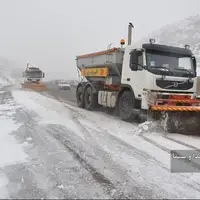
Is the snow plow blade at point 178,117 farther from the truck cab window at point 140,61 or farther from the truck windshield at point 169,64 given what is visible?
the truck cab window at point 140,61

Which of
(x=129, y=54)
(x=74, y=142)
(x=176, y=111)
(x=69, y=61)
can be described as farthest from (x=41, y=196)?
(x=69, y=61)

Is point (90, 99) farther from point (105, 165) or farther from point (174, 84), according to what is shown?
point (105, 165)

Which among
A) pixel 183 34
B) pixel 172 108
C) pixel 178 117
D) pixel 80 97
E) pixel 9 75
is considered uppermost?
pixel 183 34

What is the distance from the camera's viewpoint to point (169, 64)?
9125 mm

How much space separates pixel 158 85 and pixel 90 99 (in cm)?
540

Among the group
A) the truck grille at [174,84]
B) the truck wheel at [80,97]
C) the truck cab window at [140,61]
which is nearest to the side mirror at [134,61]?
the truck cab window at [140,61]

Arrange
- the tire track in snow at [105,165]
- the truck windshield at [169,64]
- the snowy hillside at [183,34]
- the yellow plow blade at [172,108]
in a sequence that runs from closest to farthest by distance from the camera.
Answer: the tire track in snow at [105,165]
the yellow plow blade at [172,108]
the truck windshield at [169,64]
the snowy hillside at [183,34]

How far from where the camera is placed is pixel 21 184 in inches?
169

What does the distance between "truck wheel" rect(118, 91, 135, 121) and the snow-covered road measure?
120 cm

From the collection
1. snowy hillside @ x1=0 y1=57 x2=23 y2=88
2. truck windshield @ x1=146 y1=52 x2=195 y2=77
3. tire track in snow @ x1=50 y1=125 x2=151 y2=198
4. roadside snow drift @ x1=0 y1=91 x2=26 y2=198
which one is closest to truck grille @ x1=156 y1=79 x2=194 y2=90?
truck windshield @ x1=146 y1=52 x2=195 y2=77

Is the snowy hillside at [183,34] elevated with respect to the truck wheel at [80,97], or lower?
elevated

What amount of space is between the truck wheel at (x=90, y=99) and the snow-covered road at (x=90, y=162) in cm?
457

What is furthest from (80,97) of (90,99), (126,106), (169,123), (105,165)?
(105,165)

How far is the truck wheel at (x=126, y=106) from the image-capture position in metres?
9.75
